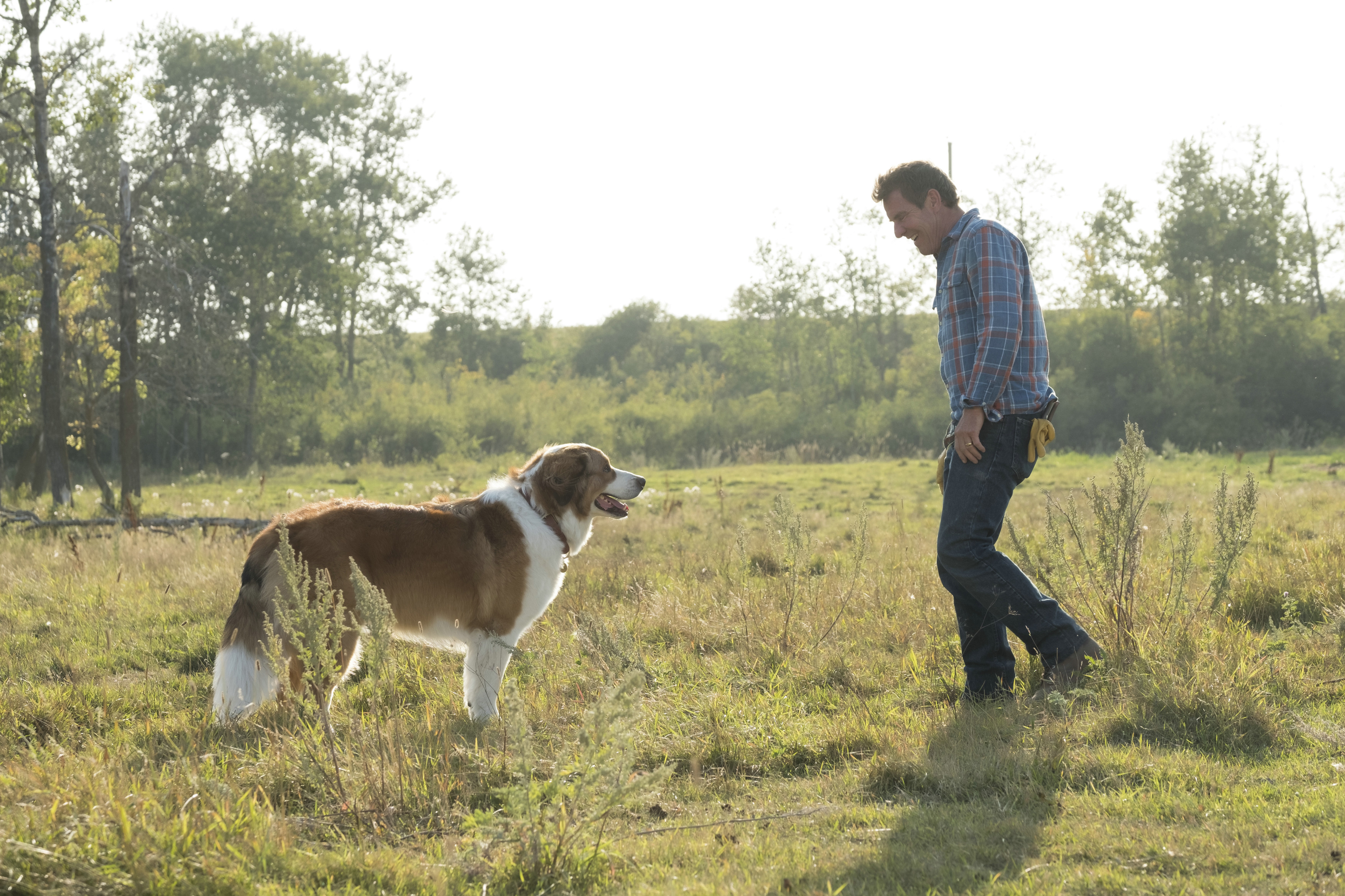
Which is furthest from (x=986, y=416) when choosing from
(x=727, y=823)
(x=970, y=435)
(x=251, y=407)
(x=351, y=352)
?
(x=351, y=352)

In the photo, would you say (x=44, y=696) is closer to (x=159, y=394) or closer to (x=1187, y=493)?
(x=1187, y=493)

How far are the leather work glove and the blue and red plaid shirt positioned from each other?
0.25 feet

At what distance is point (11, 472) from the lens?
28.1 metres

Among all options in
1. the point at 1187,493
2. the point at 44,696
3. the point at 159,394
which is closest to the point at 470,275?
the point at 159,394

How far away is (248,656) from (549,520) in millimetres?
1749

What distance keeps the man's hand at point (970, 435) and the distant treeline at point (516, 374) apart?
2282 cm

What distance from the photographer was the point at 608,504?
5.93 metres

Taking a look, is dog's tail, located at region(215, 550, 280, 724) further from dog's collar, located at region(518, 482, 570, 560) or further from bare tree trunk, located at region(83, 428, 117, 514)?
bare tree trunk, located at region(83, 428, 117, 514)

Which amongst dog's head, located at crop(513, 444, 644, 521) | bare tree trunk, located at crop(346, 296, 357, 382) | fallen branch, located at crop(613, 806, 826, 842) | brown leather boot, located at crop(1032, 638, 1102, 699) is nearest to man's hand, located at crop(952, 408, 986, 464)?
brown leather boot, located at crop(1032, 638, 1102, 699)

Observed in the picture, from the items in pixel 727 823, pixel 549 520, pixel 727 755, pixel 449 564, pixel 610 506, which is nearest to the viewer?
pixel 727 823

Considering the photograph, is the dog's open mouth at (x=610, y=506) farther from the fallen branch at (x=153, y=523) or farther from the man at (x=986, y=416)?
the fallen branch at (x=153, y=523)

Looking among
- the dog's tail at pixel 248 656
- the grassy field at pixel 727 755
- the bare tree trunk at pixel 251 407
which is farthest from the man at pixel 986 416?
the bare tree trunk at pixel 251 407

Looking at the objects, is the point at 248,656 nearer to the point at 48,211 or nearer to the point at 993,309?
the point at 993,309

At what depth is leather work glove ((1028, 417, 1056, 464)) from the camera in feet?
14.8
